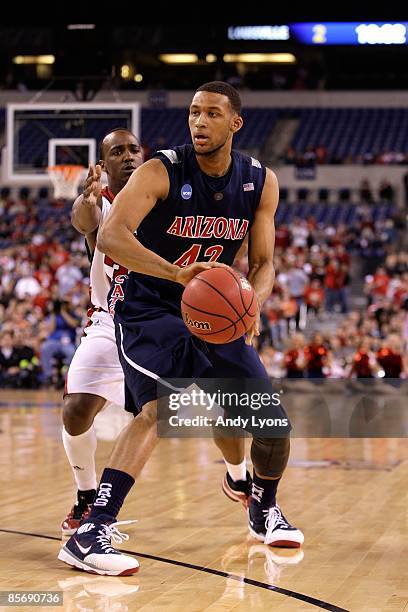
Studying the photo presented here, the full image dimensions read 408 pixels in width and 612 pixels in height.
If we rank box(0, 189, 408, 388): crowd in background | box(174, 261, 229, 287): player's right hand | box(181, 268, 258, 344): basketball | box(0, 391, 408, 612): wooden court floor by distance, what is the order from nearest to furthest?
box(0, 391, 408, 612): wooden court floor → box(181, 268, 258, 344): basketball → box(174, 261, 229, 287): player's right hand → box(0, 189, 408, 388): crowd in background

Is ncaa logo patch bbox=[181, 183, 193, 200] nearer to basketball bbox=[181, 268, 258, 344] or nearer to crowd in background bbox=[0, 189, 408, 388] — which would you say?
basketball bbox=[181, 268, 258, 344]

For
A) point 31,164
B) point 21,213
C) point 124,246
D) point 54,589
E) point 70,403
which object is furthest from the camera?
point 21,213

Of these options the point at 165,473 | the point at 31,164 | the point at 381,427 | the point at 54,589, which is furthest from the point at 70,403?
the point at 31,164

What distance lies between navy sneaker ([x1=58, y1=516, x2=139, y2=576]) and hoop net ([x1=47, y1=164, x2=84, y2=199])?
12.3 m

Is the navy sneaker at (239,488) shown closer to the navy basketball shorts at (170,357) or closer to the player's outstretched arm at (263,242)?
the navy basketball shorts at (170,357)

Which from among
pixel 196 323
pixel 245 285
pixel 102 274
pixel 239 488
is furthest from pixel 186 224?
pixel 239 488

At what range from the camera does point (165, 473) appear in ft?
26.8

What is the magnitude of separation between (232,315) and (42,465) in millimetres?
4441

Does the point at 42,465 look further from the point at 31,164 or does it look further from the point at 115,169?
the point at 31,164

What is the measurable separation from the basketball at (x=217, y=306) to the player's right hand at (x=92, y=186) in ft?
3.50

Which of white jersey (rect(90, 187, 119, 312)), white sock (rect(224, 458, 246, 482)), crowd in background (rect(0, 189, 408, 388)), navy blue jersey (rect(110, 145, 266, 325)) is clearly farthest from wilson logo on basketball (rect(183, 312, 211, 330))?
crowd in background (rect(0, 189, 408, 388))

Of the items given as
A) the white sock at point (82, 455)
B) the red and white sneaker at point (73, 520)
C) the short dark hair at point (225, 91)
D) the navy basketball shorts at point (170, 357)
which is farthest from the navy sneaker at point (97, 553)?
the short dark hair at point (225, 91)

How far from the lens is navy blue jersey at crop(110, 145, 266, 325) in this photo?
16.5ft

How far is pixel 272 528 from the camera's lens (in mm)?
5391
